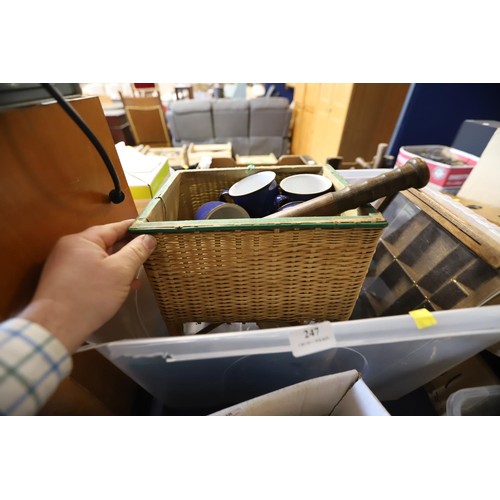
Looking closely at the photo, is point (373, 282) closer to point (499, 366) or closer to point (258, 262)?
point (499, 366)

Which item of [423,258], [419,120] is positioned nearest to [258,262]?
[423,258]

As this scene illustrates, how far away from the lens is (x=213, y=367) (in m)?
0.46

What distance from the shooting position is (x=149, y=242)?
0.39 meters

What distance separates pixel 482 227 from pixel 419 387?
0.49m

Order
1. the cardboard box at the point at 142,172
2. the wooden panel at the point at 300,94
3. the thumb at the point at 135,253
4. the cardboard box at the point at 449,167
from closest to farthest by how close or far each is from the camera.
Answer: the thumb at the point at 135,253 < the cardboard box at the point at 142,172 < the cardboard box at the point at 449,167 < the wooden panel at the point at 300,94

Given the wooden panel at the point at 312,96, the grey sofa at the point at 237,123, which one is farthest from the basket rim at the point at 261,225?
the grey sofa at the point at 237,123

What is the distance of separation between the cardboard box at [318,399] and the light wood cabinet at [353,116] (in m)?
2.14

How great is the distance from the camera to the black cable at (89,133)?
31 cm

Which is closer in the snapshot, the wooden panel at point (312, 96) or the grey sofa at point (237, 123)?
the wooden panel at point (312, 96)

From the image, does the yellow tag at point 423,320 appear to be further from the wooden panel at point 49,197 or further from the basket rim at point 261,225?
the wooden panel at point 49,197

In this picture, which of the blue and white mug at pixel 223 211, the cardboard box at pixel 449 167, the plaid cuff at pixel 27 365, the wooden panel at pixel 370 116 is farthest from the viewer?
the wooden panel at pixel 370 116

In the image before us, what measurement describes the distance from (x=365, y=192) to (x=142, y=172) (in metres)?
0.61

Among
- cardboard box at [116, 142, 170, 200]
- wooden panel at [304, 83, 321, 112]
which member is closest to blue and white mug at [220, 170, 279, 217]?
cardboard box at [116, 142, 170, 200]

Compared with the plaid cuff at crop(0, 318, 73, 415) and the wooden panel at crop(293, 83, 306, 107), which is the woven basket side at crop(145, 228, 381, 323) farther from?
the wooden panel at crop(293, 83, 306, 107)
